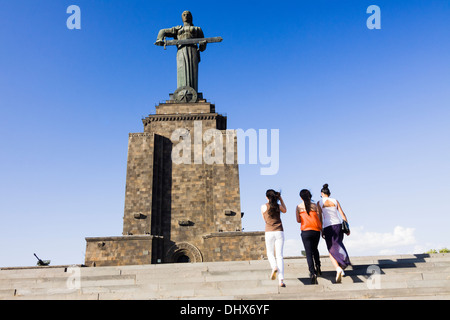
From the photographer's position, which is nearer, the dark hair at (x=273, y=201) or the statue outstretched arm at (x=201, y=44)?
the dark hair at (x=273, y=201)

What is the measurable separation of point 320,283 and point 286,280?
82cm

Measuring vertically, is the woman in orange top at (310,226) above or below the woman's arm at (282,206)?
below

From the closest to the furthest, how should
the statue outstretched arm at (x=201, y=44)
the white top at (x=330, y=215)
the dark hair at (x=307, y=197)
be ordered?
the dark hair at (x=307, y=197), the white top at (x=330, y=215), the statue outstretched arm at (x=201, y=44)

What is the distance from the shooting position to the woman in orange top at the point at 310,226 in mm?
7661

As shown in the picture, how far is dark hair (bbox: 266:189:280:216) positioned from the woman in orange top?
0.78m

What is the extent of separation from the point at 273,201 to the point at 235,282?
2467mm

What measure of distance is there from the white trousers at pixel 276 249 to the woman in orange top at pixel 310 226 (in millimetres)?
770

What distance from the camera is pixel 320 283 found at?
7.79 meters

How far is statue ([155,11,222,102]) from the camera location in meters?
27.7

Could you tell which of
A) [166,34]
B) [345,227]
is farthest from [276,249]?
[166,34]

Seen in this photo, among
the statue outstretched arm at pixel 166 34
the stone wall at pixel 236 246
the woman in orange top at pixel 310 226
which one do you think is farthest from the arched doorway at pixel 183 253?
the statue outstretched arm at pixel 166 34

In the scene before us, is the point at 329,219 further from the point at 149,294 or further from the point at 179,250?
the point at 179,250

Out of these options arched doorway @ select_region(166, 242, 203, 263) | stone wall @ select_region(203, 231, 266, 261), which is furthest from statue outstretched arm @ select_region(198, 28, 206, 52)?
arched doorway @ select_region(166, 242, 203, 263)

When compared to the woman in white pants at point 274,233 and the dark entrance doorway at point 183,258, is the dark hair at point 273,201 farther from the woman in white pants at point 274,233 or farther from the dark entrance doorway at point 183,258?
the dark entrance doorway at point 183,258
